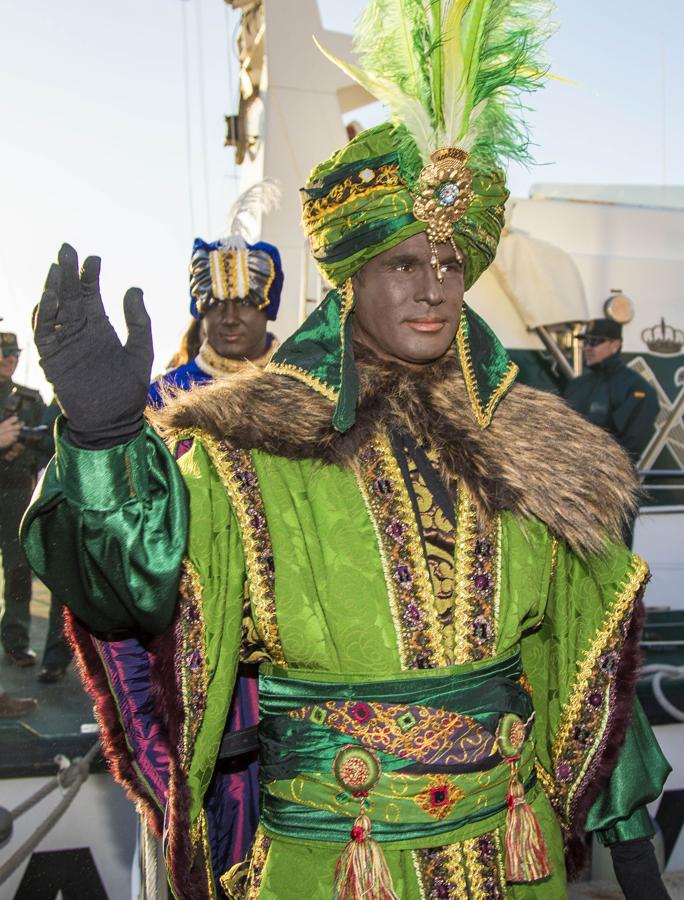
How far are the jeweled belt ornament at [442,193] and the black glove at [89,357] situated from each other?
658mm

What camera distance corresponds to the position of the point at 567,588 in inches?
74.5

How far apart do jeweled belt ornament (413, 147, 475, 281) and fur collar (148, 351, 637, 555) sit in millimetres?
257

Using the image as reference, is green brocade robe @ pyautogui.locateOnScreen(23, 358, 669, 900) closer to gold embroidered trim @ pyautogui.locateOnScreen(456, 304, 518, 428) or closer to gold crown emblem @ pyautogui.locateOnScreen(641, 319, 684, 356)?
gold embroidered trim @ pyautogui.locateOnScreen(456, 304, 518, 428)

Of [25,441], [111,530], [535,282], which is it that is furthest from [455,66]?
[535,282]

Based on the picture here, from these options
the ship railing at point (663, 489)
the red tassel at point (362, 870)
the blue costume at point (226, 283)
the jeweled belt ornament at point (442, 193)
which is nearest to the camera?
the red tassel at point (362, 870)

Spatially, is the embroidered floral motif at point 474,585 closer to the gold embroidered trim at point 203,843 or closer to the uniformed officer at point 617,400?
the gold embroidered trim at point 203,843

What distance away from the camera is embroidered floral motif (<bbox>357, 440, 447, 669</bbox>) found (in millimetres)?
1592

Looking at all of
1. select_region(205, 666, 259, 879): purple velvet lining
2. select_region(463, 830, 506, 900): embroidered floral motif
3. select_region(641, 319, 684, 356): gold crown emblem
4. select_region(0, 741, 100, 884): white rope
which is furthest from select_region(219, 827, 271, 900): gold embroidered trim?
select_region(641, 319, 684, 356): gold crown emblem

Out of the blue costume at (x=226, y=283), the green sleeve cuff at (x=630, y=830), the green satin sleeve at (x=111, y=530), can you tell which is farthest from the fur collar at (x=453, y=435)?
the blue costume at (x=226, y=283)

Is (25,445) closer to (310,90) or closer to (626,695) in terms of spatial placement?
(626,695)

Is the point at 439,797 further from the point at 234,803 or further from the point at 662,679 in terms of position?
the point at 662,679

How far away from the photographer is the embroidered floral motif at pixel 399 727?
1551mm

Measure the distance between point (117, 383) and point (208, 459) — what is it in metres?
0.38

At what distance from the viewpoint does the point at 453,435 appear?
5.83 feet
